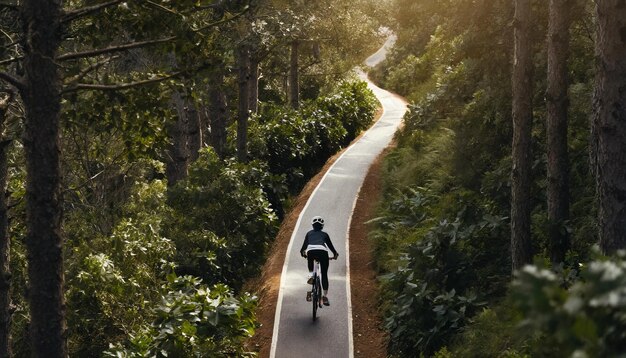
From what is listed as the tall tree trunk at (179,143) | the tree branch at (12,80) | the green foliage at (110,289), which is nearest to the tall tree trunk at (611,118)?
the tree branch at (12,80)

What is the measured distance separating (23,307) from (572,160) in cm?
1104

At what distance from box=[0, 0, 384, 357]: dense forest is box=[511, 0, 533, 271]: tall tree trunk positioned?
422 cm

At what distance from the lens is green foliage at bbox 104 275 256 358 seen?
10.6 meters

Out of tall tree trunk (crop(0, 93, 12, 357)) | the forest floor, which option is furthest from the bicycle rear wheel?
tall tree trunk (crop(0, 93, 12, 357))

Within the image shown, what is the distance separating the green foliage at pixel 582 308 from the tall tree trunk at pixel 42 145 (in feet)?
18.9

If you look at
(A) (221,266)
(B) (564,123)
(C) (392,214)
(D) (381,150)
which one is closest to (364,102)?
(D) (381,150)

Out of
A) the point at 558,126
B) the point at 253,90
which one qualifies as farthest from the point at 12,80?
the point at 253,90

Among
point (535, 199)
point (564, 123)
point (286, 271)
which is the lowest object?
point (286, 271)

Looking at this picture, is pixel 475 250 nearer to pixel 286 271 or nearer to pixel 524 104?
pixel 524 104

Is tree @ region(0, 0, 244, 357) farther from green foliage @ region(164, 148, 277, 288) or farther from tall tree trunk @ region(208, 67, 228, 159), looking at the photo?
tall tree trunk @ region(208, 67, 228, 159)

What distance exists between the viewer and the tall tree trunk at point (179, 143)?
19.6m

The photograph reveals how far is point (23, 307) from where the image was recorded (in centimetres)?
1493

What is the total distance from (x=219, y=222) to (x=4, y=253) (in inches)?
398

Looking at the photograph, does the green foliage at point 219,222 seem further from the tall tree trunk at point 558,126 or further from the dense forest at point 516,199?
the tall tree trunk at point 558,126
